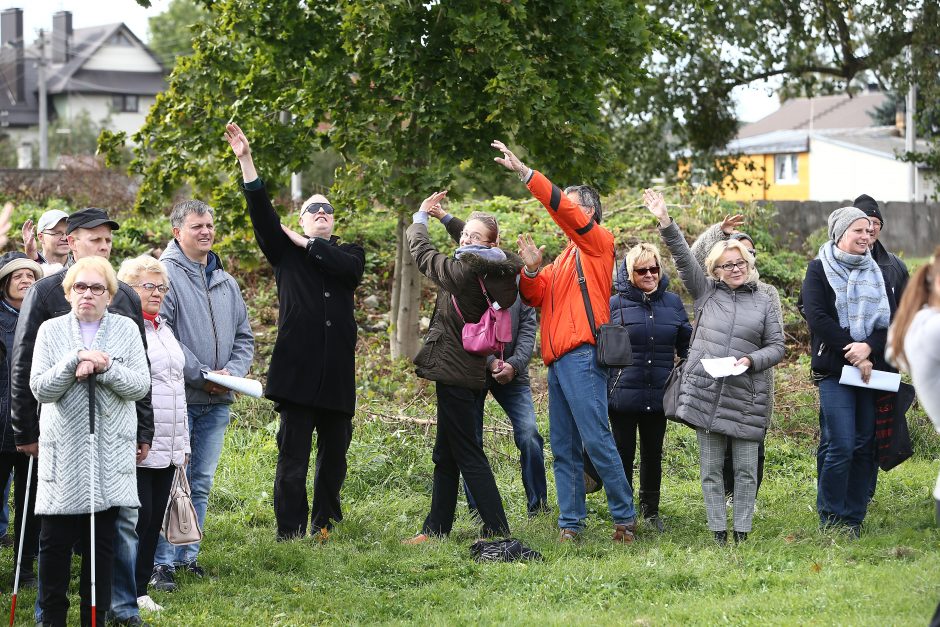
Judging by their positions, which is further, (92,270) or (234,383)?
(234,383)

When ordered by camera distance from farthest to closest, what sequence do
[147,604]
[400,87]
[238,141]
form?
1. [400,87]
2. [238,141]
3. [147,604]

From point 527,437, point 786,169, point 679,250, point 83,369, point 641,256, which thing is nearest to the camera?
point 83,369

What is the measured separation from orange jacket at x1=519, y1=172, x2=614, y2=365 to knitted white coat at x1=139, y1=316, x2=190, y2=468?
2.30 meters

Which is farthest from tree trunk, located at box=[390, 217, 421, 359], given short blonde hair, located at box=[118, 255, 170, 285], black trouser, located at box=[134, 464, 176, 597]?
black trouser, located at box=[134, 464, 176, 597]

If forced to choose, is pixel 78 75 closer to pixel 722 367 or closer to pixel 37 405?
pixel 37 405

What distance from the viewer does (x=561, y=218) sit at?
6918mm

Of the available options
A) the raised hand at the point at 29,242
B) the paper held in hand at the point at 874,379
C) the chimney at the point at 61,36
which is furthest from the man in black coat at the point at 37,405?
the chimney at the point at 61,36

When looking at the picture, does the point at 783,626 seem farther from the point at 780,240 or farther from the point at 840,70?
the point at 840,70

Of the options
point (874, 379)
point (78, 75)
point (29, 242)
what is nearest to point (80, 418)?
point (29, 242)

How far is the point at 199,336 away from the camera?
664 cm

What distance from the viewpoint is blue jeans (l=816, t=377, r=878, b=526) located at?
7.27m

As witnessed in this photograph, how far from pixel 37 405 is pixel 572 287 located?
3.22m

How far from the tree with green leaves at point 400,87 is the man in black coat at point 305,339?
10.2 feet

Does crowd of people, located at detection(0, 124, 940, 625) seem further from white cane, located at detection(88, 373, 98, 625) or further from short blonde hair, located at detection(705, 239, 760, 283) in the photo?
white cane, located at detection(88, 373, 98, 625)
